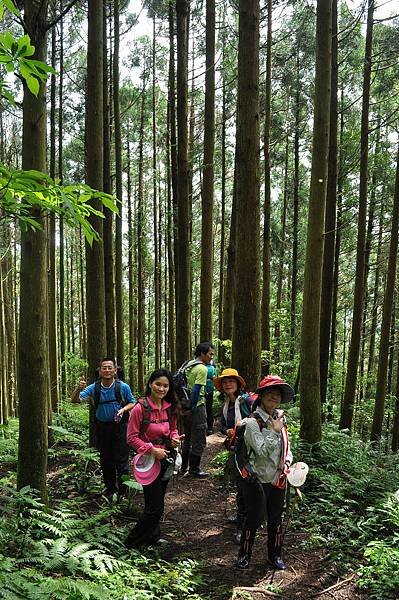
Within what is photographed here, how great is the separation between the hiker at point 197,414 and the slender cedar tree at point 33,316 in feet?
9.52

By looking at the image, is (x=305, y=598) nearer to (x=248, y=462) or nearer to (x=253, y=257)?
(x=248, y=462)

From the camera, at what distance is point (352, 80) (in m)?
16.6

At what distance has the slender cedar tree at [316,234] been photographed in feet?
25.0

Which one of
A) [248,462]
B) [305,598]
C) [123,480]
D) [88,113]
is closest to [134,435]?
[248,462]

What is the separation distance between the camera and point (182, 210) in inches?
368

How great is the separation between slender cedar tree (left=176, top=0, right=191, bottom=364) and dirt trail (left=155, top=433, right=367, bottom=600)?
3289 mm

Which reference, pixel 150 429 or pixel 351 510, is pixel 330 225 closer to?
pixel 351 510

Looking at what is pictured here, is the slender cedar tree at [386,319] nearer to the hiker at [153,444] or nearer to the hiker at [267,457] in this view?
the hiker at [267,457]

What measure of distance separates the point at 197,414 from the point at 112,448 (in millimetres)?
1556

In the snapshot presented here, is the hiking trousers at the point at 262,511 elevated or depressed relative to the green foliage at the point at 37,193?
depressed

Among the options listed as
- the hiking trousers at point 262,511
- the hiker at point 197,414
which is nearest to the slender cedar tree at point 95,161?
the hiker at point 197,414

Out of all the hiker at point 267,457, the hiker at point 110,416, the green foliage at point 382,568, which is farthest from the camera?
the hiker at point 110,416

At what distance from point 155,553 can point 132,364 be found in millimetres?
15349

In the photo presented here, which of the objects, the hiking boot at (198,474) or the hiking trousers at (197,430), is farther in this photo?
the hiking boot at (198,474)
